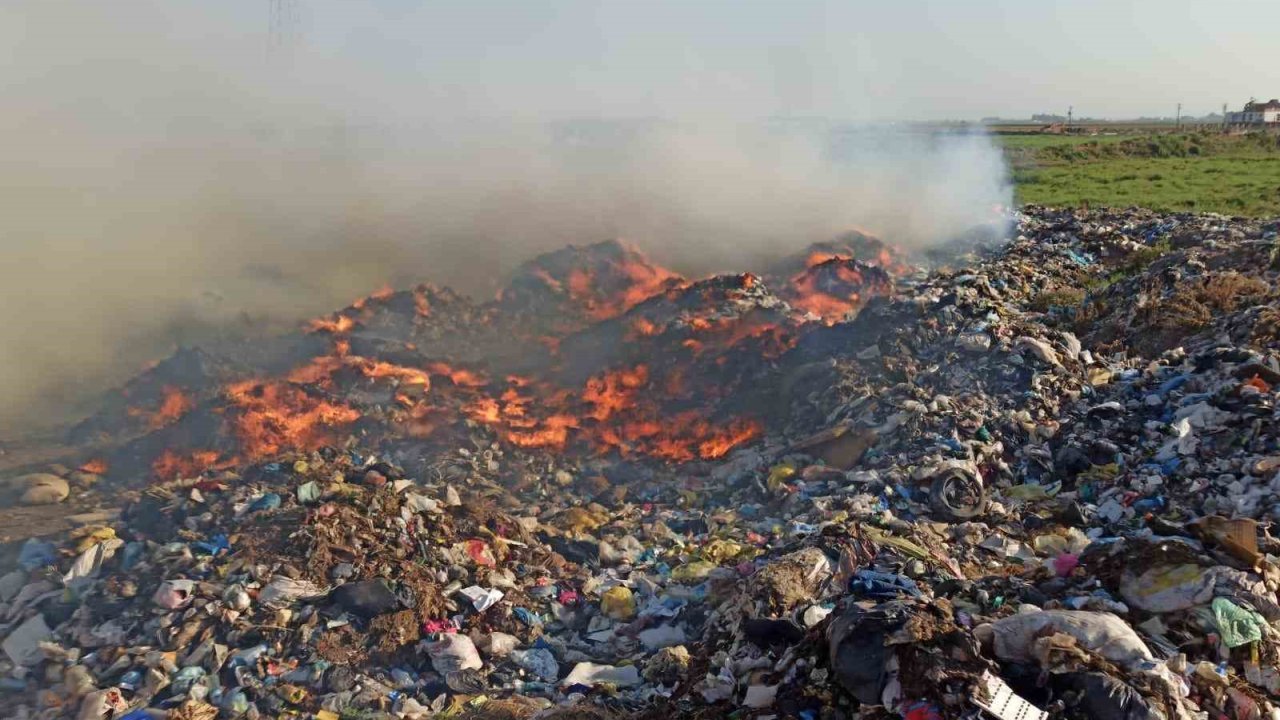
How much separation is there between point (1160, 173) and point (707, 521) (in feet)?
104

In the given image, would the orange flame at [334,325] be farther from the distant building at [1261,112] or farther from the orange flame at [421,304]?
the distant building at [1261,112]

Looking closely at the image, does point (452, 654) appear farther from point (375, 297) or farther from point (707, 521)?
point (375, 297)

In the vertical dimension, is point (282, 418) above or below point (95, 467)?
above

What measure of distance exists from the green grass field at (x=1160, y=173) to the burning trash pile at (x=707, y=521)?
1230 centimetres

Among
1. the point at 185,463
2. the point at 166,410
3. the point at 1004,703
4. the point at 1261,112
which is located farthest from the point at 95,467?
the point at 1261,112

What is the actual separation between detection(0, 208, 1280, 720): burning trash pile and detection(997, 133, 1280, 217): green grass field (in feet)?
40.4

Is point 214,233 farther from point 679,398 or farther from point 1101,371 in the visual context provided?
point 1101,371

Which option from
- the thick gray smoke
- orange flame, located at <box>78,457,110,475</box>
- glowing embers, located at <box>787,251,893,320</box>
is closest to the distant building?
the thick gray smoke

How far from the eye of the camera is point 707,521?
336 inches

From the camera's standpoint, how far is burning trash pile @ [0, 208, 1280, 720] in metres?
4.53

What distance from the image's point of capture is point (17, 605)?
6.56 metres

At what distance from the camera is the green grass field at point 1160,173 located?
2377 cm

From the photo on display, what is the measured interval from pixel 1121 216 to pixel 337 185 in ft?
70.9

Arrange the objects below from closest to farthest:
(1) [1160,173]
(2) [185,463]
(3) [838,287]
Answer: (2) [185,463] → (3) [838,287] → (1) [1160,173]
